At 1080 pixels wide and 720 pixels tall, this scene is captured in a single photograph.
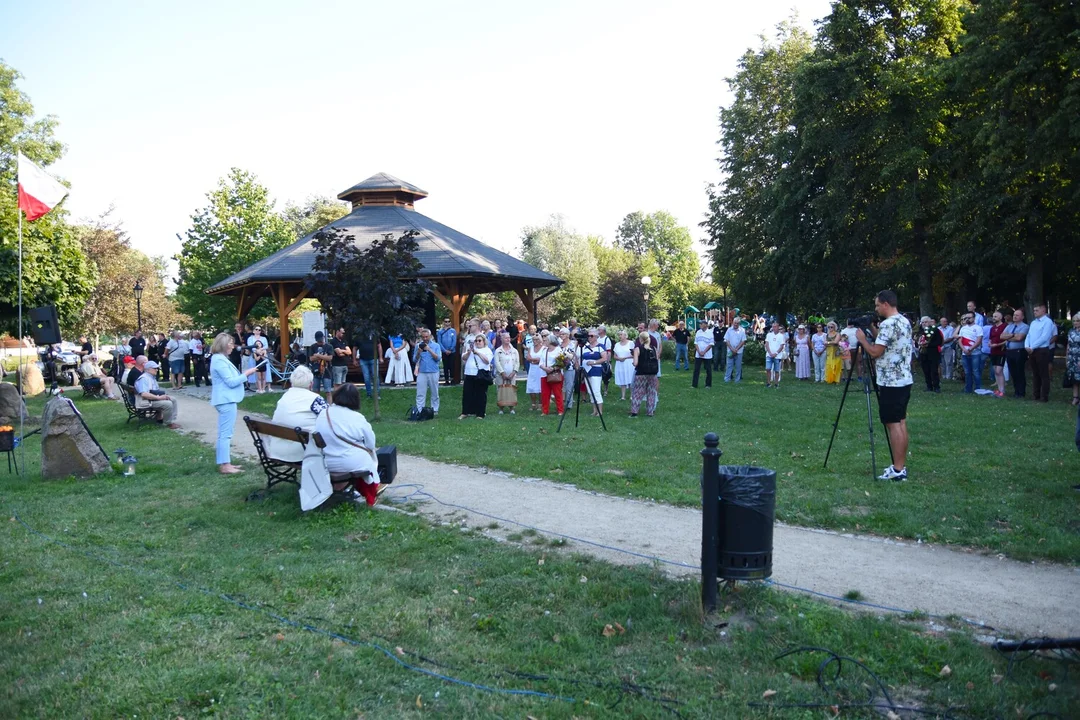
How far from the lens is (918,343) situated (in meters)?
20.5

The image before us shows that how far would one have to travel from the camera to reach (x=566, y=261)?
7656 centimetres

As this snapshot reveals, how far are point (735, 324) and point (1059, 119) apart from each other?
29.0ft

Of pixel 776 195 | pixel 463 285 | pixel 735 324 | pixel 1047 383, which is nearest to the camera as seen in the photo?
pixel 1047 383

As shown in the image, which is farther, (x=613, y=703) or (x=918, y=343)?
(x=918, y=343)

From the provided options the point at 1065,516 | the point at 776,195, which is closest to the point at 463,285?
the point at 776,195

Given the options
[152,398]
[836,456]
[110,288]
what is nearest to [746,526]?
[836,456]

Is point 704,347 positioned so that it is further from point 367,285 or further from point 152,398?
point 152,398

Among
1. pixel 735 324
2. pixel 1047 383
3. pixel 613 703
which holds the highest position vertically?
pixel 735 324

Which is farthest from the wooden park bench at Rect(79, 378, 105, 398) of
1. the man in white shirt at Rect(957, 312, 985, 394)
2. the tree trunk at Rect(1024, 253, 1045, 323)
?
the tree trunk at Rect(1024, 253, 1045, 323)

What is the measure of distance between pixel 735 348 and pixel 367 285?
11.8 metres

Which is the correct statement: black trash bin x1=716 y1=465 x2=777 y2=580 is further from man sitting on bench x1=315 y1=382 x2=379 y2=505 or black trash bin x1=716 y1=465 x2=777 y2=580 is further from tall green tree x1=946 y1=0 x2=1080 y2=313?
tall green tree x1=946 y1=0 x2=1080 y2=313

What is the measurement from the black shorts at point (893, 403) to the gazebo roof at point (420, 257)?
1566 cm

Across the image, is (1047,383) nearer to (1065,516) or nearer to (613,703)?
(1065,516)

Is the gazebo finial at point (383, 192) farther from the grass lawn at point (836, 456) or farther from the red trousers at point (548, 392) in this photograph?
the red trousers at point (548, 392)
